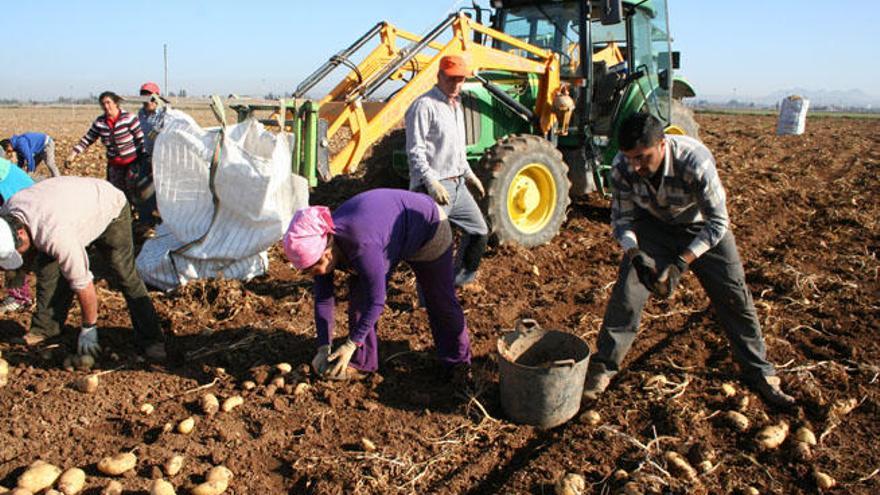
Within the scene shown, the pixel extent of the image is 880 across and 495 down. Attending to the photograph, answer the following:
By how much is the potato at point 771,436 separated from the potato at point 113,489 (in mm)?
2878

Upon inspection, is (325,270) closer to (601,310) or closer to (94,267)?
(601,310)

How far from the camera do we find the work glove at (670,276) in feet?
10.6

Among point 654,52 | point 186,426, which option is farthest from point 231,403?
point 654,52

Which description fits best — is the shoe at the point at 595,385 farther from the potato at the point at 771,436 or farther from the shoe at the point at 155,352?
the shoe at the point at 155,352

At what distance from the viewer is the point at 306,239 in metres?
2.86

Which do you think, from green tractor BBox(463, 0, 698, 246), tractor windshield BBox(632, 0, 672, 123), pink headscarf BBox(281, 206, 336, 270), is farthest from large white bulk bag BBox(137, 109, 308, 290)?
tractor windshield BBox(632, 0, 672, 123)

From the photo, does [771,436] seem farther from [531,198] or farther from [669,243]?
[531,198]

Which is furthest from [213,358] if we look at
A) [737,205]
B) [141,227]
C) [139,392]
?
[737,205]

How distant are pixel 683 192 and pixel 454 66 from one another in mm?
1804

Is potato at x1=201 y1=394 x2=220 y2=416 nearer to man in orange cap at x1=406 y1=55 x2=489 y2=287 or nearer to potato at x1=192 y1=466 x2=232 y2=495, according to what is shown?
potato at x1=192 y1=466 x2=232 y2=495

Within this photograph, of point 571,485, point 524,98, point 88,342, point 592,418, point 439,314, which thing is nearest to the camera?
point 571,485

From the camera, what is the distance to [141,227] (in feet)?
22.2

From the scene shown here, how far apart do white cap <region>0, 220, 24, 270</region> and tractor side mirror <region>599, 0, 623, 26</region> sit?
471 centimetres

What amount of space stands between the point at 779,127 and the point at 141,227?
20.0 meters
